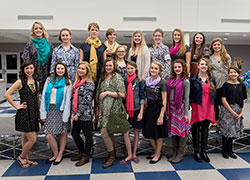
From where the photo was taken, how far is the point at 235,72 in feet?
A: 10.1

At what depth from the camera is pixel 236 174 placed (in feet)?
9.04

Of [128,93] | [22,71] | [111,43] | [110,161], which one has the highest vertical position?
[111,43]

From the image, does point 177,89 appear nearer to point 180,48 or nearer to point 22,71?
point 180,48

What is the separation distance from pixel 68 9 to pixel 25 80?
657 centimetres

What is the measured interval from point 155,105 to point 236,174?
1.31 m

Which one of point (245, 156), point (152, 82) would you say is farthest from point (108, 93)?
point (245, 156)

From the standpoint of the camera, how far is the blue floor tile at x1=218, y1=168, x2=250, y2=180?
8.79 ft

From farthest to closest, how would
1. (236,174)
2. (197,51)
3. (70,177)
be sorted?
(197,51) → (236,174) → (70,177)

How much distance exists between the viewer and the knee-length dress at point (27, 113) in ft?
9.35

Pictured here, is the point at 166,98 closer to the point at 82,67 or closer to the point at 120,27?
the point at 82,67

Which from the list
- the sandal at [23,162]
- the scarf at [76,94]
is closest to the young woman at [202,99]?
the scarf at [76,94]

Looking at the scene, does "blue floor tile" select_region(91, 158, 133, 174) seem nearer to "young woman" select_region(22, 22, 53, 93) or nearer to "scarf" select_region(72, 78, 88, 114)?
"scarf" select_region(72, 78, 88, 114)

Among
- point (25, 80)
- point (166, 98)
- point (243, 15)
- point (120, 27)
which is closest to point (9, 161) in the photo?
point (25, 80)

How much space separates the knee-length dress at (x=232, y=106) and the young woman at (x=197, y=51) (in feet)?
1.68
